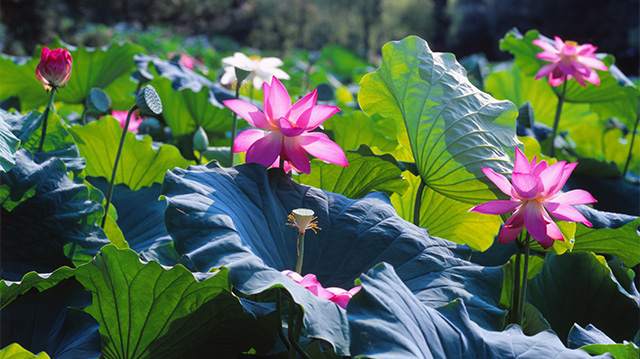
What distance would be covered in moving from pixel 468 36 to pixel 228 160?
37.2 feet

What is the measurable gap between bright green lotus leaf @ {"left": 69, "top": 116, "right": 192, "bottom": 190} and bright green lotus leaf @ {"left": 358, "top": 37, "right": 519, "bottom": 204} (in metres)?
0.50

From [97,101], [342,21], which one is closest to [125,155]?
[97,101]

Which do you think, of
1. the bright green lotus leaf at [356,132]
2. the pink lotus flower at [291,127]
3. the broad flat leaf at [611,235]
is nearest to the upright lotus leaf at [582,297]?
the broad flat leaf at [611,235]

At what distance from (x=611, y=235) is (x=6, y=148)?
3.23 ft

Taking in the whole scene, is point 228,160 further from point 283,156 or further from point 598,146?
point 598,146

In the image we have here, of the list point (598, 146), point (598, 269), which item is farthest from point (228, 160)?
point (598, 146)

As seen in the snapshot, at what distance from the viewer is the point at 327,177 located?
997mm

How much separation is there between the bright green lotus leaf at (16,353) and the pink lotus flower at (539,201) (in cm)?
58

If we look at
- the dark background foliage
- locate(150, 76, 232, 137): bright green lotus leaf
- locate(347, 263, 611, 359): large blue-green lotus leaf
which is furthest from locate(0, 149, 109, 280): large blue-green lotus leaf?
the dark background foliage

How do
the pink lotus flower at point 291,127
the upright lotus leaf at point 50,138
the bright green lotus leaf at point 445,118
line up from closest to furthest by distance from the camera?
the pink lotus flower at point 291,127 → the bright green lotus leaf at point 445,118 → the upright lotus leaf at point 50,138

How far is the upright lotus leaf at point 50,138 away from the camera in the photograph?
1.02 meters

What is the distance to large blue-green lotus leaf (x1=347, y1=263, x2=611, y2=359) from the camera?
52 cm

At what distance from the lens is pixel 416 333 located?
0.57m

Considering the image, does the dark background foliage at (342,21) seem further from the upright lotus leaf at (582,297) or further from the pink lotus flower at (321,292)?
the pink lotus flower at (321,292)
